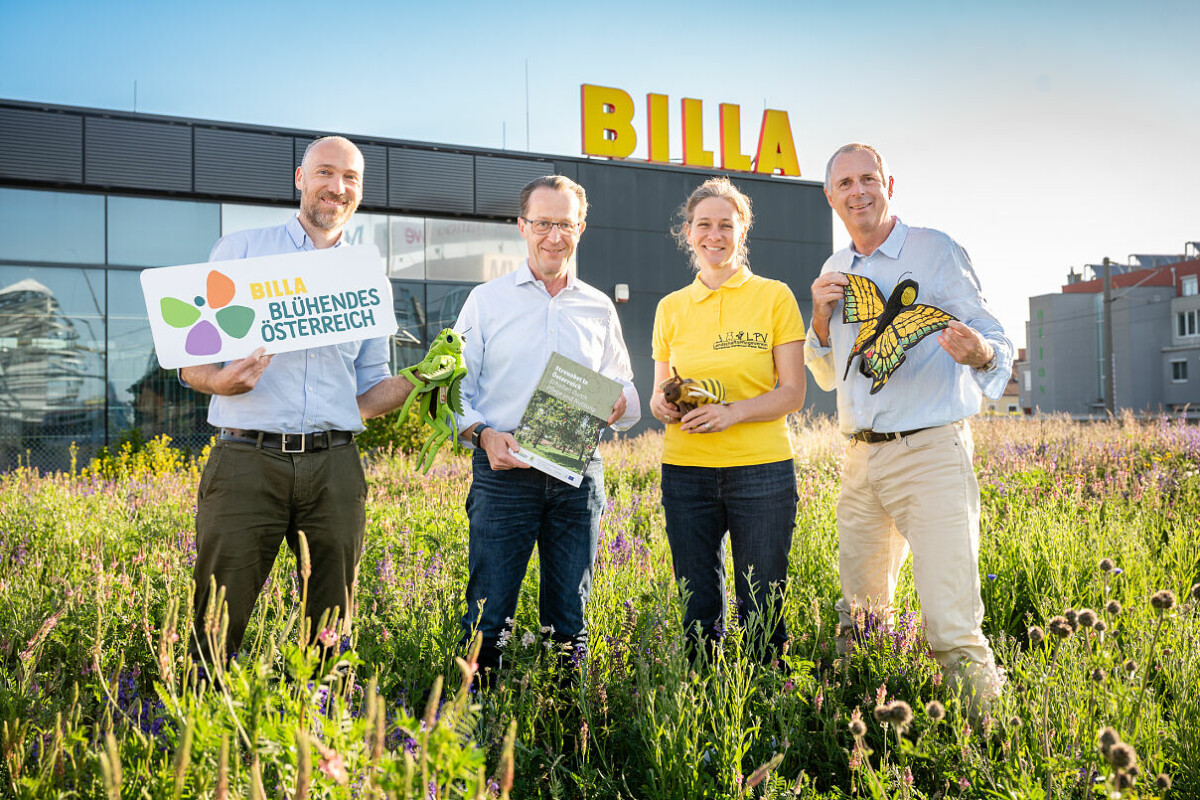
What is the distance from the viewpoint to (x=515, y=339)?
9.86 ft

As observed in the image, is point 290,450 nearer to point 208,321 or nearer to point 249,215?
point 208,321

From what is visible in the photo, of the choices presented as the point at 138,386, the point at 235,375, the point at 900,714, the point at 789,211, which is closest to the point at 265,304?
the point at 235,375

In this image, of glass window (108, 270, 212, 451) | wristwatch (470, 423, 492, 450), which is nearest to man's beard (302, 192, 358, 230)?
wristwatch (470, 423, 492, 450)

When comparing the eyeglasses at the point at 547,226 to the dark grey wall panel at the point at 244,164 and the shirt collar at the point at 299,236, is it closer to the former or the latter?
the shirt collar at the point at 299,236

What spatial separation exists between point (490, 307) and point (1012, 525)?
391 cm

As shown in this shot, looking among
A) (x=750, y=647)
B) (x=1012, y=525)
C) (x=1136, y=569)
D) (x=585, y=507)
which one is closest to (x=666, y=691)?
(x=750, y=647)

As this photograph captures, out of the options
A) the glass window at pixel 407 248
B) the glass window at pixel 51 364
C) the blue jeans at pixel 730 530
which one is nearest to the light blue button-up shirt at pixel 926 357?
the blue jeans at pixel 730 530

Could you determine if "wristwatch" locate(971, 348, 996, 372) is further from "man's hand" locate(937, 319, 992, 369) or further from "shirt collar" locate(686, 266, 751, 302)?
"shirt collar" locate(686, 266, 751, 302)

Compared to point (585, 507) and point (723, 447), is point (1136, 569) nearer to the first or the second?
point (723, 447)

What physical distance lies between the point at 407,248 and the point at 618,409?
14.5 meters

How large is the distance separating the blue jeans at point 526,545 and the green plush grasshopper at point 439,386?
310 millimetres

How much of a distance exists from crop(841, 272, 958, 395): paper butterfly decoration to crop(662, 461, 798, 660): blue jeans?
1.76ft

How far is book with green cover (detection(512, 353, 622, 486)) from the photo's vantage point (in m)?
2.83

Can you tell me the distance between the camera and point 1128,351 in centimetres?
5428
